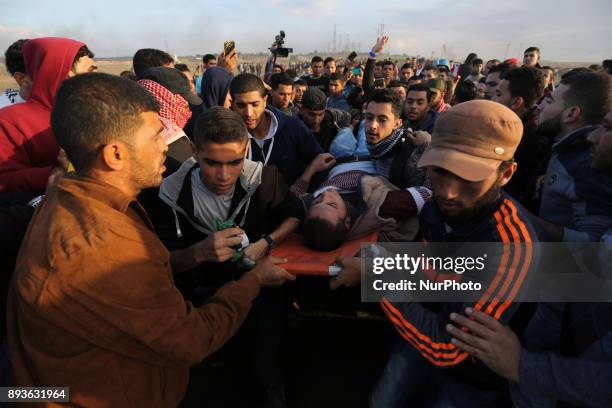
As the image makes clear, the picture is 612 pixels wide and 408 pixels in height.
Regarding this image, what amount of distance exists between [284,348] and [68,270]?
7.73ft

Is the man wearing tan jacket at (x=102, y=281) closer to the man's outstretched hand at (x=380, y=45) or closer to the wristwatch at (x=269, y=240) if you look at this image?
the wristwatch at (x=269, y=240)

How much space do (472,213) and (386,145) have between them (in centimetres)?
193

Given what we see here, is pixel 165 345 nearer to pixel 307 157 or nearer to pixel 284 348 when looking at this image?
pixel 284 348

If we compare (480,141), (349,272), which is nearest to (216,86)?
(349,272)

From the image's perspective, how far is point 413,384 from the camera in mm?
2260

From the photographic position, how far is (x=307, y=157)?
164 inches

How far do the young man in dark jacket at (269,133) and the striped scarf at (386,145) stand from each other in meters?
0.83

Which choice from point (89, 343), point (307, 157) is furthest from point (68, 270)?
point (307, 157)

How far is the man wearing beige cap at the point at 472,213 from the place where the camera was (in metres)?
1.59

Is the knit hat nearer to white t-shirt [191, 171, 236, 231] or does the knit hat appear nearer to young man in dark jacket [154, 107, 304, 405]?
young man in dark jacket [154, 107, 304, 405]

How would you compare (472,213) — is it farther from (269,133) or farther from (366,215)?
(269,133)

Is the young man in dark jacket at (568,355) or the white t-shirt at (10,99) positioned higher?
the white t-shirt at (10,99)

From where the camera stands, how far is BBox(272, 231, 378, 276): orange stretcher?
2.22 meters

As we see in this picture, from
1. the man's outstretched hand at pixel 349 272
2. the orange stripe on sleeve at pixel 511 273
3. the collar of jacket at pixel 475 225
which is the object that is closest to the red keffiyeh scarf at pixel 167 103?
the man's outstretched hand at pixel 349 272
